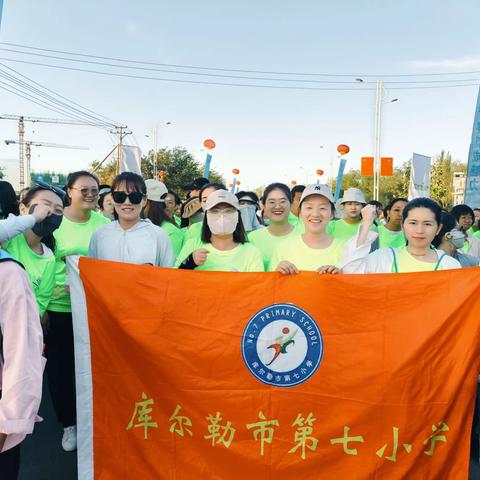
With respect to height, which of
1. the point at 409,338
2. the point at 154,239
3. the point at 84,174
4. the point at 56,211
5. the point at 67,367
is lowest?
the point at 67,367

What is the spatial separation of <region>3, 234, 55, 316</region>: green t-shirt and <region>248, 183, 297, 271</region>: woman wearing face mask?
63.4 inches

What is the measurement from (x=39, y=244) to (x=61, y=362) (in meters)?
0.91

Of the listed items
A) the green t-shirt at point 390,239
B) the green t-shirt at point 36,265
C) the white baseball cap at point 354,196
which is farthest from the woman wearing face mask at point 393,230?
the green t-shirt at point 36,265

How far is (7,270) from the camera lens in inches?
62.7

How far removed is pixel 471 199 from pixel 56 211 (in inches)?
259

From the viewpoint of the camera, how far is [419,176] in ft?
31.9

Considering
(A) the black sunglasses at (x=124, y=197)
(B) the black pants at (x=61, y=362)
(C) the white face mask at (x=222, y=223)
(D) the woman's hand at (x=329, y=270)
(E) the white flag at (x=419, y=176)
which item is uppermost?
(E) the white flag at (x=419, y=176)

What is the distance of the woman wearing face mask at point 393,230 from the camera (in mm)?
4895

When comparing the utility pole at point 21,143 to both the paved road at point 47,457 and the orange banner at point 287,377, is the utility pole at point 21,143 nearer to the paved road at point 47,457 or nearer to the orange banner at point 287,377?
the paved road at point 47,457

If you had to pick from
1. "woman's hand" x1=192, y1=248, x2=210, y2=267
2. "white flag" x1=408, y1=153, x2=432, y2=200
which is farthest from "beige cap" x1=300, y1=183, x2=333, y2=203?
"white flag" x1=408, y1=153, x2=432, y2=200

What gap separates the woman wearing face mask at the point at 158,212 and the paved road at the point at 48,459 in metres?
1.83

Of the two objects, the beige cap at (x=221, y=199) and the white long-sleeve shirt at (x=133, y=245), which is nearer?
the beige cap at (x=221, y=199)

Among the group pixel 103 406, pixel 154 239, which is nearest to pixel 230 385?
pixel 103 406

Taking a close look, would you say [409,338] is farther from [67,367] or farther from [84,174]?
[84,174]
